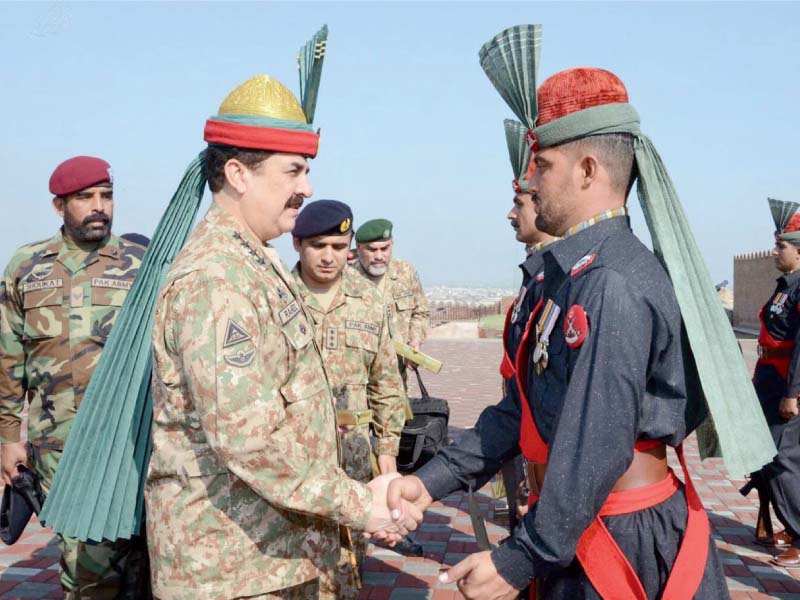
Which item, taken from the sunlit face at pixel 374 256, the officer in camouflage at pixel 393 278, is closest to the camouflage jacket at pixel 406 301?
the officer in camouflage at pixel 393 278

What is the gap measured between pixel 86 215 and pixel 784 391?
4.84m

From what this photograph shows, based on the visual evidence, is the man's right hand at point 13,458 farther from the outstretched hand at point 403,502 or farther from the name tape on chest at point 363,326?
the outstretched hand at point 403,502

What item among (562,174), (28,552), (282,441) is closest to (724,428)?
(562,174)

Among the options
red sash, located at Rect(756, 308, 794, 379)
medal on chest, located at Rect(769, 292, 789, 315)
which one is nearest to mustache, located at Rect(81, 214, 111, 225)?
red sash, located at Rect(756, 308, 794, 379)

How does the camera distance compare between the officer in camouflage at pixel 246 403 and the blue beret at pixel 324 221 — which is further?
the blue beret at pixel 324 221

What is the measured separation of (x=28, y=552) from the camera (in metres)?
5.43

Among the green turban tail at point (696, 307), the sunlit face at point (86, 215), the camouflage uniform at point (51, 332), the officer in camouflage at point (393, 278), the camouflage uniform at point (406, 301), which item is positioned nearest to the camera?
the green turban tail at point (696, 307)

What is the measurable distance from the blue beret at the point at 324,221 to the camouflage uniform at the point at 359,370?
0.31 m

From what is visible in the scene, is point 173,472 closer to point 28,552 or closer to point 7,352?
point 7,352

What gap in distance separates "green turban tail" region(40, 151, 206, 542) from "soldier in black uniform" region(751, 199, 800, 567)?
14.5 ft

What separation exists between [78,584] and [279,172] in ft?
7.69

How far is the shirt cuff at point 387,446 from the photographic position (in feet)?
15.1

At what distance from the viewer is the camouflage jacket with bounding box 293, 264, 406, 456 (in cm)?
457

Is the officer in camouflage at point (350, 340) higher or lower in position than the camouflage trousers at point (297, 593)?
higher
